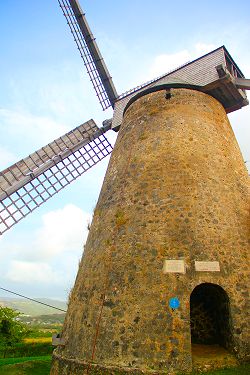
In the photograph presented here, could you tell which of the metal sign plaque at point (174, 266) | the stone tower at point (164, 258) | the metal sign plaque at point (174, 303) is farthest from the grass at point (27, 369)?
the metal sign plaque at point (174, 266)

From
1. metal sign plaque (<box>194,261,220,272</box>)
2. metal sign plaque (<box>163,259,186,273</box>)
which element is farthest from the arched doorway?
metal sign plaque (<box>163,259,186,273</box>)

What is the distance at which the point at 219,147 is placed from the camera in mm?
8461

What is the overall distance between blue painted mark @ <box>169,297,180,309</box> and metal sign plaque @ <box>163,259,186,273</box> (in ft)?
1.86

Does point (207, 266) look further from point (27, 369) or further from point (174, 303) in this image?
point (27, 369)

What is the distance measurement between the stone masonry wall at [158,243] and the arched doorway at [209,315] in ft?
1.30

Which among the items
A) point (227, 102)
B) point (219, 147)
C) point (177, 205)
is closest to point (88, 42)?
point (227, 102)

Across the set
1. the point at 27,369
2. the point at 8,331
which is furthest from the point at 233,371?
the point at 8,331

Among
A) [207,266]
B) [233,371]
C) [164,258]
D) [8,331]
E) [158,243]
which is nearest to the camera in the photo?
[233,371]

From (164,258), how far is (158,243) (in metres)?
0.38

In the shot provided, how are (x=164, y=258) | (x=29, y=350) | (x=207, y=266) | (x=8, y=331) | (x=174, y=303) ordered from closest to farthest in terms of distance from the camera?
(x=174, y=303)
(x=207, y=266)
(x=164, y=258)
(x=8, y=331)
(x=29, y=350)

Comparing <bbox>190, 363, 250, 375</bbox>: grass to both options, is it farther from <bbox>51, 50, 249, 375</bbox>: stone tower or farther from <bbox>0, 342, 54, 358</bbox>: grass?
<bbox>0, 342, 54, 358</bbox>: grass

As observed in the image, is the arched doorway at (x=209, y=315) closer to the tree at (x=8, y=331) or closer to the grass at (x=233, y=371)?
the grass at (x=233, y=371)

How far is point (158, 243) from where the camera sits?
6.53 m

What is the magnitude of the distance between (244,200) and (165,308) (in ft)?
12.5
